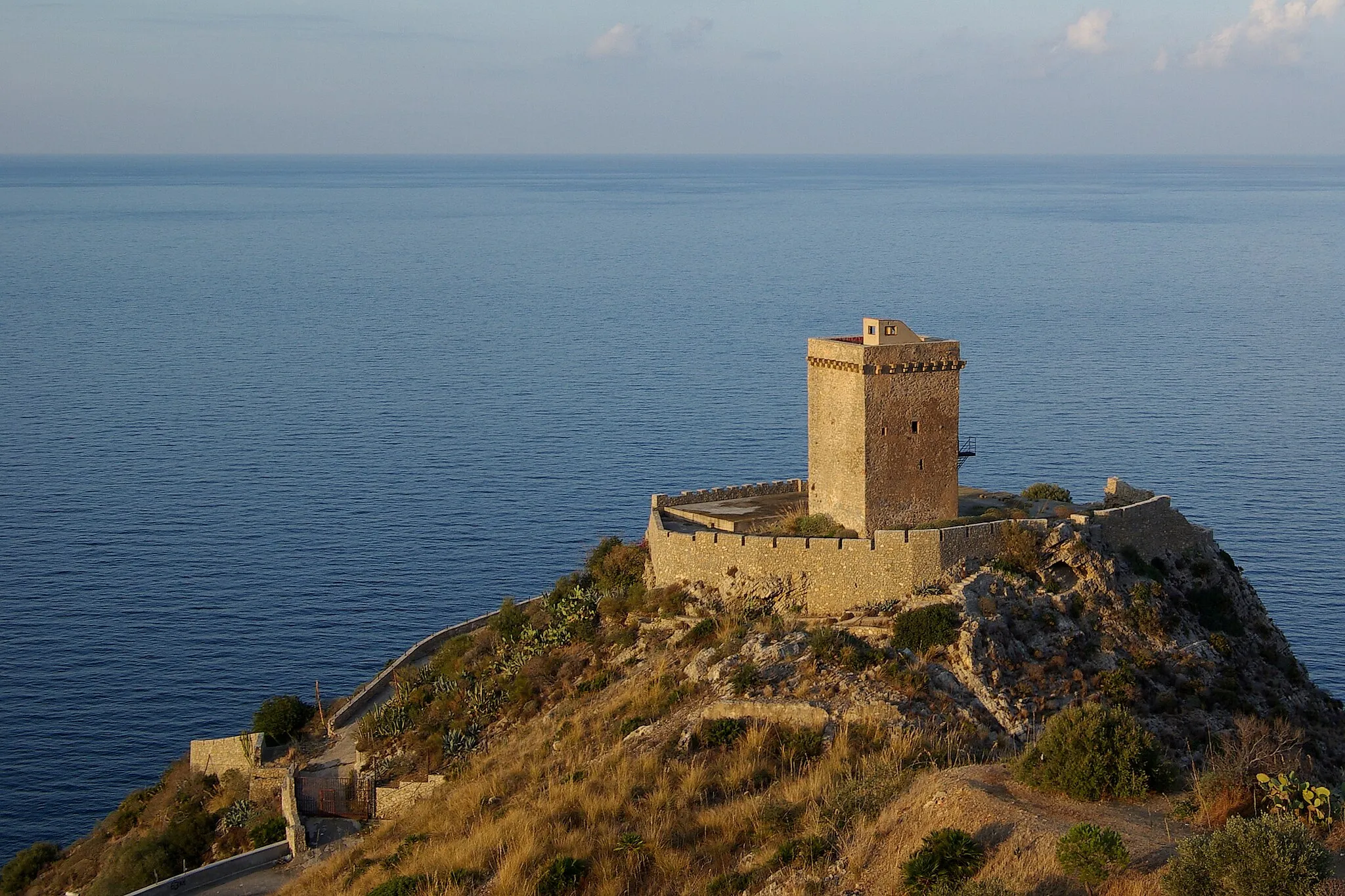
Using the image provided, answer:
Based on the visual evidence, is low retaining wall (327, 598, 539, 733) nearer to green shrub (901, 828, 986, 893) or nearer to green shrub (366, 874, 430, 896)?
green shrub (366, 874, 430, 896)

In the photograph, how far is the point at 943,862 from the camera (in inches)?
858

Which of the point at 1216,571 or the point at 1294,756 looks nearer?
the point at 1294,756

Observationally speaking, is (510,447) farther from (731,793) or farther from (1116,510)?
(731,793)

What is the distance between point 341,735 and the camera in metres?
47.7

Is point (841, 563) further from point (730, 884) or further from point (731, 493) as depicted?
point (730, 884)

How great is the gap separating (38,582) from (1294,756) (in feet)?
197

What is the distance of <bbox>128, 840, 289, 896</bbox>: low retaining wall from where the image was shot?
38.8m

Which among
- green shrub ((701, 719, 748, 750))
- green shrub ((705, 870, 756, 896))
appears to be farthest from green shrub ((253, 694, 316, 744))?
green shrub ((705, 870, 756, 896))

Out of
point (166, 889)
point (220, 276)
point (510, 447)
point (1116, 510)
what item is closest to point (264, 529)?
point (510, 447)

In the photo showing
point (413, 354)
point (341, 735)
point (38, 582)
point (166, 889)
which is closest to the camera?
point (166, 889)

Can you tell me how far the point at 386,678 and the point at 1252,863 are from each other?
115 feet

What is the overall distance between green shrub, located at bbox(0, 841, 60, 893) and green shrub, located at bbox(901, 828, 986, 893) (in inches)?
1370

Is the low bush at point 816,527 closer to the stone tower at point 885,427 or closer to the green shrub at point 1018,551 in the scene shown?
the stone tower at point 885,427

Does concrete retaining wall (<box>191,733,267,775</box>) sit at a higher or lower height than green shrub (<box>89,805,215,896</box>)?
higher
